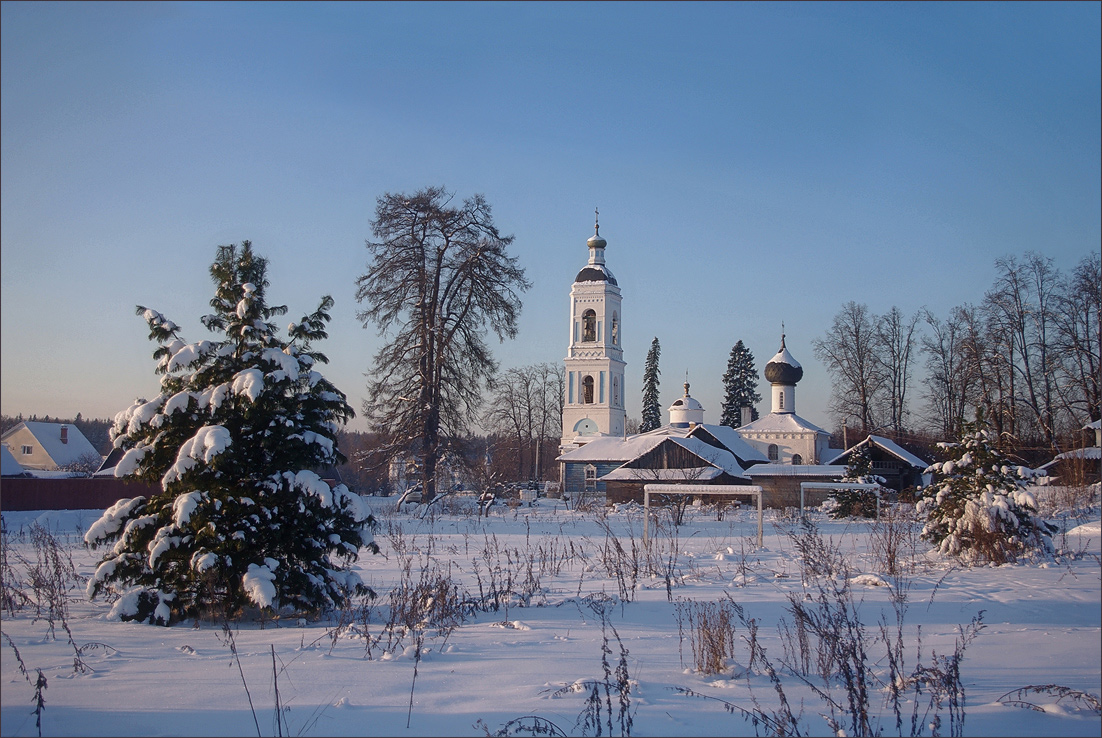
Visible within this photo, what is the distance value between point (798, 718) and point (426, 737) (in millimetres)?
2242

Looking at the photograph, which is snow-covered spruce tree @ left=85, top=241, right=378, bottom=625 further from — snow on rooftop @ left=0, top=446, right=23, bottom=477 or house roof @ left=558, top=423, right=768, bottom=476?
snow on rooftop @ left=0, top=446, right=23, bottom=477

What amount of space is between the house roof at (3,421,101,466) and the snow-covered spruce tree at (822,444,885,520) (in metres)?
50.0

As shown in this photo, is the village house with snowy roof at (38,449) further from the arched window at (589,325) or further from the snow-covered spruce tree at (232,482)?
the snow-covered spruce tree at (232,482)

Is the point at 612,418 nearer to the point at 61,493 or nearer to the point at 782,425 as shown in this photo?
the point at 782,425

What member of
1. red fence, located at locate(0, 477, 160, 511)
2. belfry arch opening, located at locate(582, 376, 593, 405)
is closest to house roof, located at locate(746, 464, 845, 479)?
belfry arch opening, located at locate(582, 376, 593, 405)

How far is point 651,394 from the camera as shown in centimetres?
8350

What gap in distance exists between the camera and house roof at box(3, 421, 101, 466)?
188 ft

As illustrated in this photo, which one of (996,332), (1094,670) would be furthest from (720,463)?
(1094,670)

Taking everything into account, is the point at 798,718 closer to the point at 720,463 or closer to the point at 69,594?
the point at 69,594

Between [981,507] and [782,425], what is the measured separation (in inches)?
1675

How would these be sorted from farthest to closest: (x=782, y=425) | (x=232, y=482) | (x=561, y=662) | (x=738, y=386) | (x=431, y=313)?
(x=738, y=386) < (x=782, y=425) < (x=431, y=313) < (x=232, y=482) < (x=561, y=662)

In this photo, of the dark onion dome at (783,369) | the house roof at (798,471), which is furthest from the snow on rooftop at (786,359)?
the house roof at (798,471)

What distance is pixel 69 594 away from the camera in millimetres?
9742

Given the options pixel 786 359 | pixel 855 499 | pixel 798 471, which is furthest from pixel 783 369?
pixel 855 499
